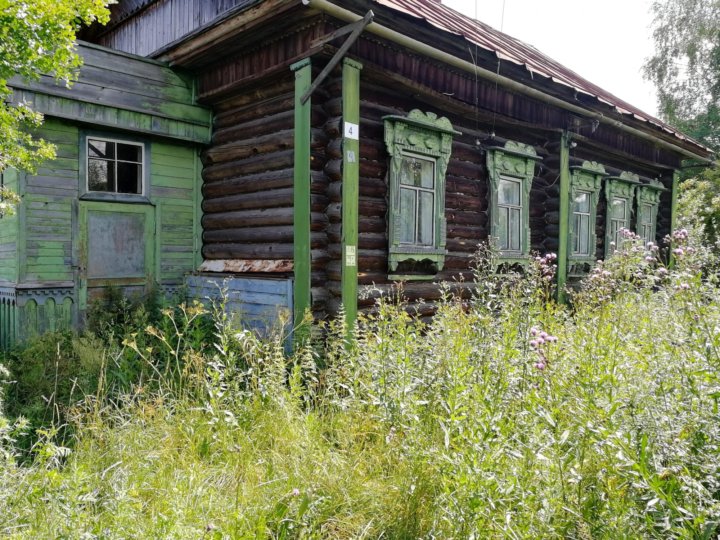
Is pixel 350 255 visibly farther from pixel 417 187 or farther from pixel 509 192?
pixel 509 192

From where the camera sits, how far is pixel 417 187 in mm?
6191

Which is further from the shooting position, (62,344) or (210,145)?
(210,145)

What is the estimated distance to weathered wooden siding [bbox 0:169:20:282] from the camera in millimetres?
5309

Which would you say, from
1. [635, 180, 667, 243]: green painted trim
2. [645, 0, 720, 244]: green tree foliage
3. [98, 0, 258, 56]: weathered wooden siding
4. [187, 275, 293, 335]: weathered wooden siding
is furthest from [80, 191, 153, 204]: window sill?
[645, 0, 720, 244]: green tree foliage

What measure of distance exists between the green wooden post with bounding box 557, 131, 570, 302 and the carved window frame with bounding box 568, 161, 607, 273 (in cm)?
23

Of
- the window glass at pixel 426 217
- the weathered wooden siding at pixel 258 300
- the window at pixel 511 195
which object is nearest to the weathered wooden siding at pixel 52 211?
the weathered wooden siding at pixel 258 300

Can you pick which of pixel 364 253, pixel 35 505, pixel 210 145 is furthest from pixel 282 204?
pixel 35 505

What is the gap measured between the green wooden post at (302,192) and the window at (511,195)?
3.05 meters

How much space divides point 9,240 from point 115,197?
3.85ft

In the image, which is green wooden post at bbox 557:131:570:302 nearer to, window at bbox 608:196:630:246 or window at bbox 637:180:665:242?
window at bbox 608:196:630:246

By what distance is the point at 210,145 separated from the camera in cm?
671

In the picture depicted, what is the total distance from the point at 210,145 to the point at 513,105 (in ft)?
14.3

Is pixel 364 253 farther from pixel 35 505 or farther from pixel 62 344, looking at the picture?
pixel 35 505

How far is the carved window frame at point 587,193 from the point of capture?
8.71 m
